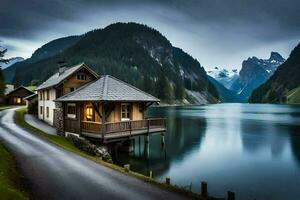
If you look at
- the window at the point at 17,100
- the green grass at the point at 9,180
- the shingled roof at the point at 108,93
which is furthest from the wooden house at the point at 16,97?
the green grass at the point at 9,180

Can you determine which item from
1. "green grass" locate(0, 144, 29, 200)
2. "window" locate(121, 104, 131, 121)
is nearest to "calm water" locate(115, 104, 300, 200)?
"window" locate(121, 104, 131, 121)

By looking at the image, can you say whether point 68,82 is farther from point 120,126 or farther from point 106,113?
point 120,126

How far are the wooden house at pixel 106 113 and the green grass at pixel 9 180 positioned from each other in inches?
432

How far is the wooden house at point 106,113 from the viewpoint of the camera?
1162 inches

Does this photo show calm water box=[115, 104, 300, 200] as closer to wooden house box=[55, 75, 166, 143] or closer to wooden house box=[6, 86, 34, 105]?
wooden house box=[55, 75, 166, 143]

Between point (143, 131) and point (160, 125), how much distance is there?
3.72 metres

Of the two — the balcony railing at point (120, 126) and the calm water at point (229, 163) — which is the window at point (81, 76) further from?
the calm water at point (229, 163)

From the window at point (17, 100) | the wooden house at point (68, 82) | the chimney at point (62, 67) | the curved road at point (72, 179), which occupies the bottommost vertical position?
the curved road at point (72, 179)

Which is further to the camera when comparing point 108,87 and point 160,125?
point 160,125

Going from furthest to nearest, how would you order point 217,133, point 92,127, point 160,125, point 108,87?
point 217,133 → point 160,125 → point 108,87 → point 92,127

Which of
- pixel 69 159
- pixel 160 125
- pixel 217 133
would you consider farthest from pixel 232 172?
pixel 217 133

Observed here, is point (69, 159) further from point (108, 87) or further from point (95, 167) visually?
→ point (108, 87)

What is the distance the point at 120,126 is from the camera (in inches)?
1202

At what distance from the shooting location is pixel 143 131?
1309 inches
